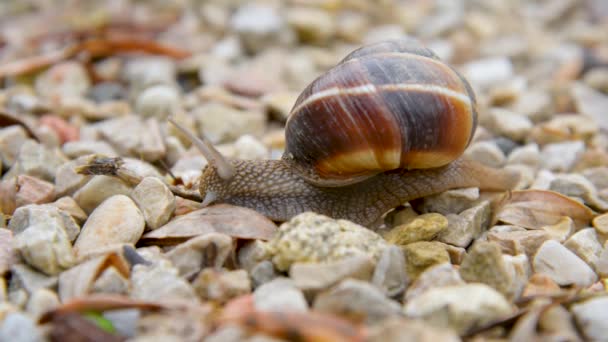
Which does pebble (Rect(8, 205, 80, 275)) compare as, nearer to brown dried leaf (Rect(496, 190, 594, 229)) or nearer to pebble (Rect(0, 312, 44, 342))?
pebble (Rect(0, 312, 44, 342))

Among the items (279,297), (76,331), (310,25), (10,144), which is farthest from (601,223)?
(310,25)

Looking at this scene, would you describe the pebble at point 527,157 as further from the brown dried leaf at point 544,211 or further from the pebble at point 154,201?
the pebble at point 154,201

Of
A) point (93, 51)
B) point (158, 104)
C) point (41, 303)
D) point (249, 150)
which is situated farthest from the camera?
point (93, 51)

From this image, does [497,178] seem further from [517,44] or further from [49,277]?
[517,44]

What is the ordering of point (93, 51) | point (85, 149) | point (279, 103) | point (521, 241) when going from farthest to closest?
point (93, 51) → point (279, 103) → point (85, 149) → point (521, 241)

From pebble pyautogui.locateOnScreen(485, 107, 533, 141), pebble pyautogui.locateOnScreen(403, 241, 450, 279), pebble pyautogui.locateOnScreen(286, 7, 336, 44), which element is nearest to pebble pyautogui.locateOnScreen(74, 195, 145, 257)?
pebble pyautogui.locateOnScreen(403, 241, 450, 279)

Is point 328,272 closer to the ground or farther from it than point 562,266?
farther from it

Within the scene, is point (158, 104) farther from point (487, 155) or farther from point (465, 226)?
point (465, 226)

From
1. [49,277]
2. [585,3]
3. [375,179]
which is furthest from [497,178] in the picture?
[585,3]
